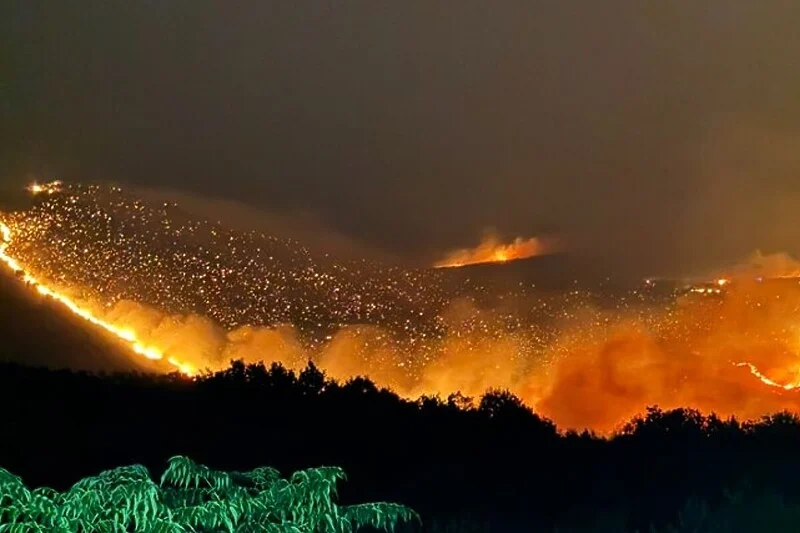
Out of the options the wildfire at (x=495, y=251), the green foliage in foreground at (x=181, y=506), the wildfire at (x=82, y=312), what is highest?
the wildfire at (x=495, y=251)

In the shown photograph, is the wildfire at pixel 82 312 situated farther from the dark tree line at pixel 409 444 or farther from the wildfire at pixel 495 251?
the wildfire at pixel 495 251

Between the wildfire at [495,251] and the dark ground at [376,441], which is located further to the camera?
the wildfire at [495,251]

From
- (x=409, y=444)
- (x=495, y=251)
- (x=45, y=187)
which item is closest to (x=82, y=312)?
(x=45, y=187)

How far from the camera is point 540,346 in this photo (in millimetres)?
3123

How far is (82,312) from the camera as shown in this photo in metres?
2.73

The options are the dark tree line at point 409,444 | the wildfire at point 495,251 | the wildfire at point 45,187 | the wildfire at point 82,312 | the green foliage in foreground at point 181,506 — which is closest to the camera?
the green foliage in foreground at point 181,506

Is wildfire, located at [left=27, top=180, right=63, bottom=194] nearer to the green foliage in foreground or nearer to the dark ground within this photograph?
the dark ground

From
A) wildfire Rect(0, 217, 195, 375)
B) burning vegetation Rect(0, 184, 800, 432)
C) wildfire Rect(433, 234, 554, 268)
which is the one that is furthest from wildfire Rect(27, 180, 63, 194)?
wildfire Rect(433, 234, 554, 268)

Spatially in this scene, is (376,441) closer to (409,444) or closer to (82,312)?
(409,444)

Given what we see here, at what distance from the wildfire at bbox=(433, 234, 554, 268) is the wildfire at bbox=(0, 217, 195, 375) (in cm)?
99

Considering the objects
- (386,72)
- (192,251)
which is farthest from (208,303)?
(386,72)

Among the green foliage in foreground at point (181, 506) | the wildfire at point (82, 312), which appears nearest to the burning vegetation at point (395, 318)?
the wildfire at point (82, 312)

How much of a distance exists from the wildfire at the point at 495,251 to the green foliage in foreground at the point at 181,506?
120cm

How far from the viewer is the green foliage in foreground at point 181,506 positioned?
5.57ft
